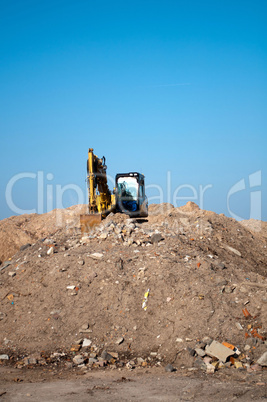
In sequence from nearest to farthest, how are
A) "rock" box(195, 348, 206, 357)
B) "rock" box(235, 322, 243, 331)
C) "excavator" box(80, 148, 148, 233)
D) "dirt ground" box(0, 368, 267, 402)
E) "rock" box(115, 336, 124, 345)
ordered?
"dirt ground" box(0, 368, 267, 402)
"rock" box(195, 348, 206, 357)
"rock" box(235, 322, 243, 331)
"rock" box(115, 336, 124, 345)
"excavator" box(80, 148, 148, 233)

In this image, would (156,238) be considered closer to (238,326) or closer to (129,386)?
(238,326)

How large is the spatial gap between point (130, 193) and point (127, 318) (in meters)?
9.21

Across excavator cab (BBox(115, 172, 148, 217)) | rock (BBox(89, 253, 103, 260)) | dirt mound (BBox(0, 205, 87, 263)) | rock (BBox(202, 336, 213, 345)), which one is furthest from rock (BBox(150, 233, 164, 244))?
dirt mound (BBox(0, 205, 87, 263))

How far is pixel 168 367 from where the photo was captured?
6.68 meters

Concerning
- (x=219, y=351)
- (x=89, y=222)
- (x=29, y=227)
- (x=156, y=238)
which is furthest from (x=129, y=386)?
(x=29, y=227)

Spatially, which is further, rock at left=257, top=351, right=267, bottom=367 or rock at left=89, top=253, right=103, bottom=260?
rock at left=89, top=253, right=103, bottom=260

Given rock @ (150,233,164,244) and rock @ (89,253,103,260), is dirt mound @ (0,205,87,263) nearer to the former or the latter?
rock @ (150,233,164,244)

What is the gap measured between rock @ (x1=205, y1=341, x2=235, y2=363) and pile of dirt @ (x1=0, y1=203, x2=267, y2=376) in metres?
0.24

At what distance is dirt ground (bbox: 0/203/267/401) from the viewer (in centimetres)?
594

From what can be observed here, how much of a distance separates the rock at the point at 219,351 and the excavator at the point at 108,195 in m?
6.13

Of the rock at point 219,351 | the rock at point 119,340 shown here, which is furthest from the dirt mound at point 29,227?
the rock at point 219,351

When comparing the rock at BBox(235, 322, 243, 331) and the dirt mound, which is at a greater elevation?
the dirt mound

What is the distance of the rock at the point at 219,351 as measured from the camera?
6.78m

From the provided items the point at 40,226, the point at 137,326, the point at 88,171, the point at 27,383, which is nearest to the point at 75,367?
the point at 27,383
